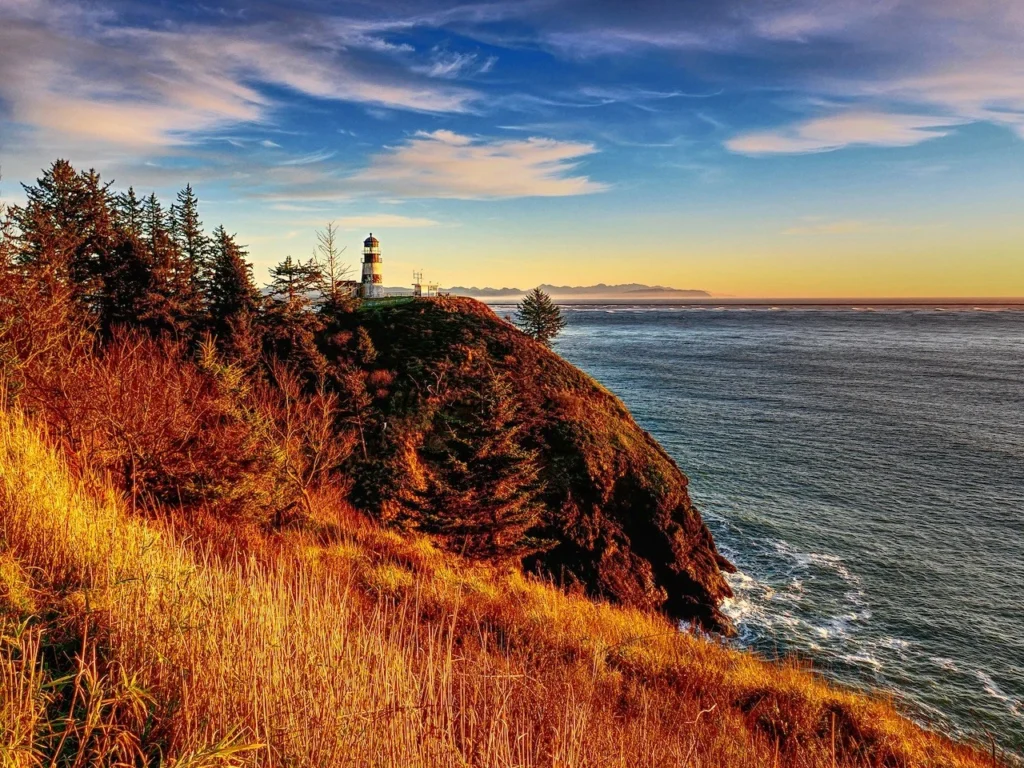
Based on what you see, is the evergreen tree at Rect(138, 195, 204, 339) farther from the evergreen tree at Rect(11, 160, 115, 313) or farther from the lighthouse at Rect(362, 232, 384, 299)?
the lighthouse at Rect(362, 232, 384, 299)

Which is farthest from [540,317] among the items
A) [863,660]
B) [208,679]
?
[208,679]

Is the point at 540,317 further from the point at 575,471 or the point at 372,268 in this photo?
the point at 575,471

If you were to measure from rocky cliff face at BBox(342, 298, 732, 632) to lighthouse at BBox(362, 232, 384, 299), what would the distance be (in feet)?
52.6

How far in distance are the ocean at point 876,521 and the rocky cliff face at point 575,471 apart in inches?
120

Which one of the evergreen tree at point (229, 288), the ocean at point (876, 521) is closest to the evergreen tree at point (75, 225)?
the evergreen tree at point (229, 288)

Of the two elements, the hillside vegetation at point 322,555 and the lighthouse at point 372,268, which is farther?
the lighthouse at point 372,268

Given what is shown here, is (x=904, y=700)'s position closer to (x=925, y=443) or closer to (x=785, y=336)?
(x=925, y=443)

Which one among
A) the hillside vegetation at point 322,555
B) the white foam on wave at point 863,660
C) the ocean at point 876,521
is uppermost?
the hillside vegetation at point 322,555

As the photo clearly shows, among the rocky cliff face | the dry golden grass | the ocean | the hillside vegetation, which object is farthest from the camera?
the rocky cliff face

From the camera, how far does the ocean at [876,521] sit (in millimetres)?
19391

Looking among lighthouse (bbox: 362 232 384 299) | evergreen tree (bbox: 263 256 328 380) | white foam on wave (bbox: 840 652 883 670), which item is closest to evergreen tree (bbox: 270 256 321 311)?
evergreen tree (bbox: 263 256 328 380)

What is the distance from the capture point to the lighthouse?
55.2m

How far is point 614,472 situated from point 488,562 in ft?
34.7

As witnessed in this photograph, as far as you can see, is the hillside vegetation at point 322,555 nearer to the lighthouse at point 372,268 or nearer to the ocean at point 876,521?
the ocean at point 876,521
